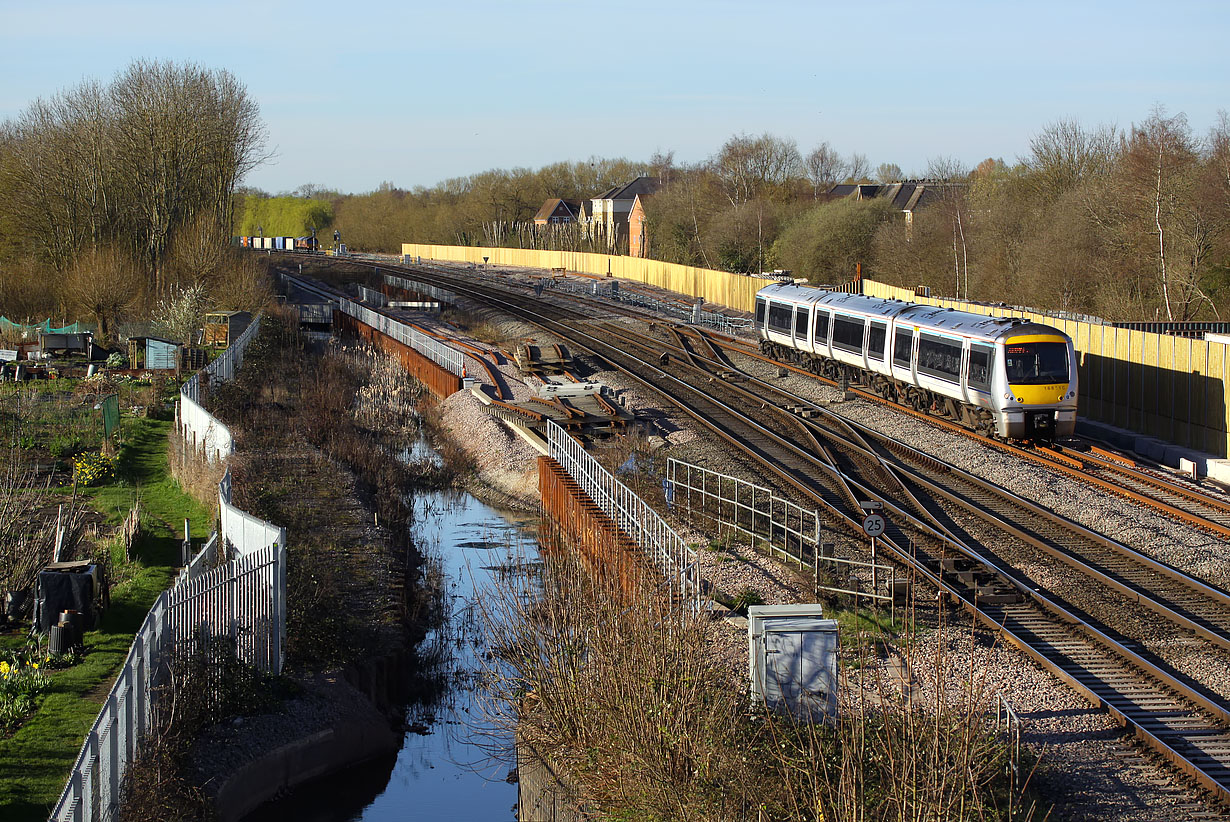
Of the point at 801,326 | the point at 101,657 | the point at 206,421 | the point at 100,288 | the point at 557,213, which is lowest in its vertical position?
the point at 101,657

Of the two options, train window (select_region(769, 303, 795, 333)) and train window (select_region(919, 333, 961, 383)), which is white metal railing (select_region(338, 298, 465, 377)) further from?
train window (select_region(919, 333, 961, 383))

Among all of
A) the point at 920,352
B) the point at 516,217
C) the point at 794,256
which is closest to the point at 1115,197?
the point at 920,352

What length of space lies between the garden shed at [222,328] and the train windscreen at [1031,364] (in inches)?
1056

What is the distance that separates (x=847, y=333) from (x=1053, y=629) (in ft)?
61.0

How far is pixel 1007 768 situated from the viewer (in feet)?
29.8

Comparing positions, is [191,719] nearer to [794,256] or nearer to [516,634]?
[516,634]

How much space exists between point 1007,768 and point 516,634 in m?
4.15

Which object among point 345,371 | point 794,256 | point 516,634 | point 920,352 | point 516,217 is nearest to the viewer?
point 516,634

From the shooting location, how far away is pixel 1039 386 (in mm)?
22984

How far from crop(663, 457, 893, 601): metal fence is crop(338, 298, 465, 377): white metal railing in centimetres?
1455

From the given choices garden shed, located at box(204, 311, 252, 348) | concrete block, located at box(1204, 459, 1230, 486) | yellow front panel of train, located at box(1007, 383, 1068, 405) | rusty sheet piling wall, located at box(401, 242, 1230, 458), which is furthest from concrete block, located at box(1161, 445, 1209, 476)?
garden shed, located at box(204, 311, 252, 348)

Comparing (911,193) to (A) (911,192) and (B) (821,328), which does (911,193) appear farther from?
(B) (821,328)

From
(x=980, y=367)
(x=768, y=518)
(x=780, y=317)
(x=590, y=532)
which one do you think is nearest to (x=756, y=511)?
(x=768, y=518)

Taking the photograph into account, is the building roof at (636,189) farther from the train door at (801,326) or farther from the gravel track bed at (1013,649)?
the gravel track bed at (1013,649)
